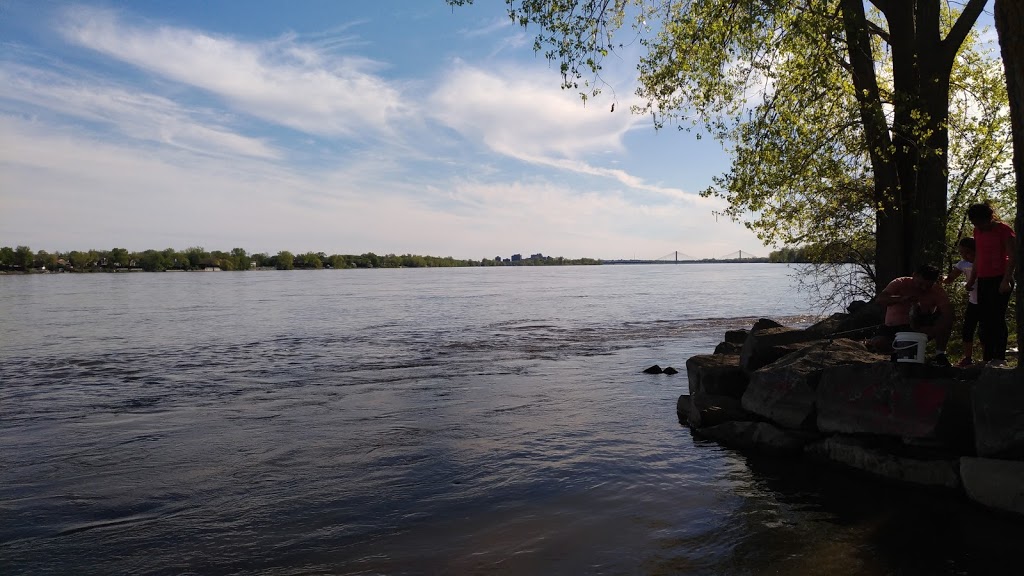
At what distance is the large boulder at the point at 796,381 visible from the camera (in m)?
10.2

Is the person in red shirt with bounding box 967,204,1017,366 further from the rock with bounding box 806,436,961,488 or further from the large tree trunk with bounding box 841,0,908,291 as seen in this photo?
the large tree trunk with bounding box 841,0,908,291

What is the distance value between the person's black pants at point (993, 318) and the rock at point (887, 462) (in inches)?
A: 113

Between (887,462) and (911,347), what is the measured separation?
68.4 inches

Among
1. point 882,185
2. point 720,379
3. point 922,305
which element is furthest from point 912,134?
point 720,379

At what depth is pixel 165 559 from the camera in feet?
22.4

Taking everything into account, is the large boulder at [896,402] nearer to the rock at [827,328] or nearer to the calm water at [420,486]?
the calm water at [420,486]

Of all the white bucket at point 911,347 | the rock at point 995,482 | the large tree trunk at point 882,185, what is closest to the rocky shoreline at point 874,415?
the rock at point 995,482

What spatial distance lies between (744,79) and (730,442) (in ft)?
31.3

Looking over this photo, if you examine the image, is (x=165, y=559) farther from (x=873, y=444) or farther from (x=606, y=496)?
(x=873, y=444)

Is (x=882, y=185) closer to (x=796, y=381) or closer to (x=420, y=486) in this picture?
(x=796, y=381)

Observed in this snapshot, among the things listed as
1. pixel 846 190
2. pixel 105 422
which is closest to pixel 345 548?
pixel 105 422

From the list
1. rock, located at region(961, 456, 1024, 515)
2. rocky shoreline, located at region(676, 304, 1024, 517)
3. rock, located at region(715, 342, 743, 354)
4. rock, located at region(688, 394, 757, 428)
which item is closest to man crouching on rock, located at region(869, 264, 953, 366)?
rocky shoreline, located at region(676, 304, 1024, 517)

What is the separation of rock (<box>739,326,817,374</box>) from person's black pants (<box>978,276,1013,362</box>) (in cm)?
287

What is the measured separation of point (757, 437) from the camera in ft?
34.4
